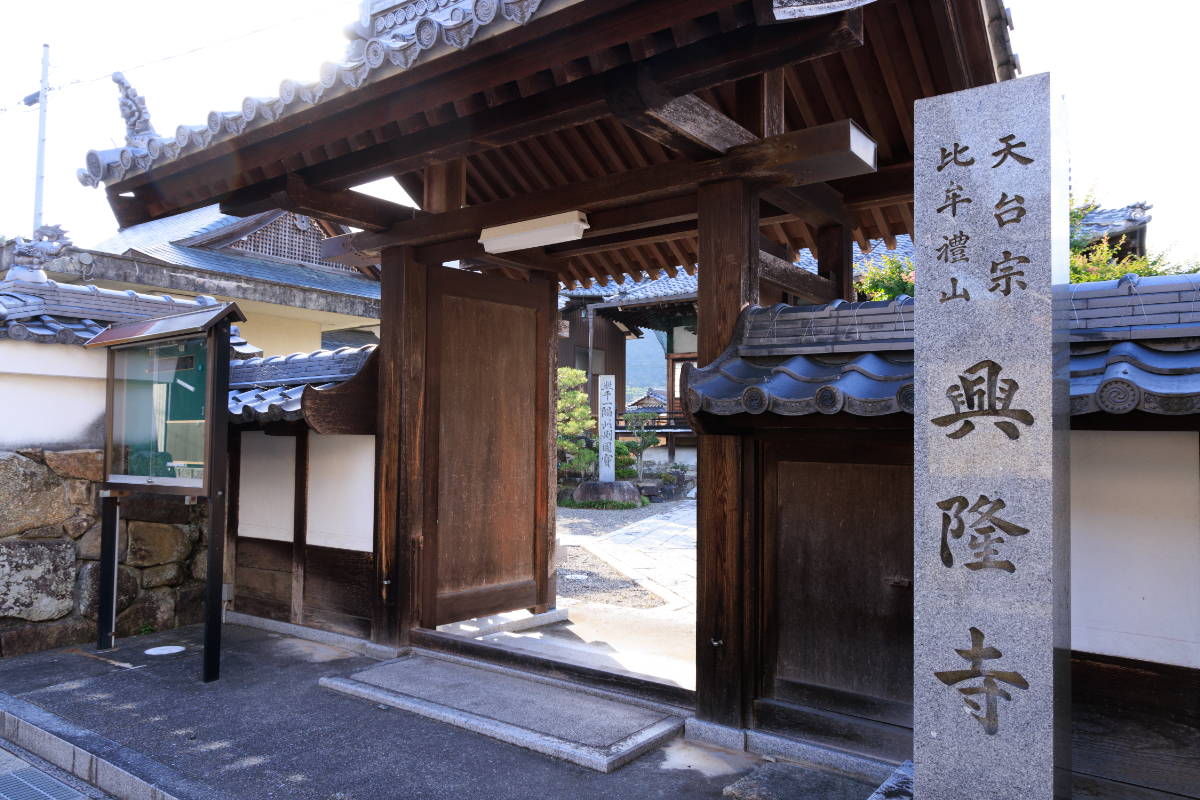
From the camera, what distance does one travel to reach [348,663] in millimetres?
6332

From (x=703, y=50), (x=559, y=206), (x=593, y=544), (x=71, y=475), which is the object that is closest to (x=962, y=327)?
(x=703, y=50)

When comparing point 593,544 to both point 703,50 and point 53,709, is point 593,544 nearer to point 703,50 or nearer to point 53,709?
point 53,709

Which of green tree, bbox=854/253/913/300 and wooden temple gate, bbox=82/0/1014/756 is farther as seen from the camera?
green tree, bbox=854/253/913/300

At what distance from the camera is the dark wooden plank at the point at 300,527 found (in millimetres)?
7352

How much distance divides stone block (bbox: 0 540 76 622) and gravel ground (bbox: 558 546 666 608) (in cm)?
500

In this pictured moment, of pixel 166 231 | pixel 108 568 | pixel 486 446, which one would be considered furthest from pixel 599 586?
pixel 166 231

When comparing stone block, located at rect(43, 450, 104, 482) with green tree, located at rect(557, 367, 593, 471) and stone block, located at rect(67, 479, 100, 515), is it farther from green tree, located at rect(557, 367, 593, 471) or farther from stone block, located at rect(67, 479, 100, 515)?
green tree, located at rect(557, 367, 593, 471)

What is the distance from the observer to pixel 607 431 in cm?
2028

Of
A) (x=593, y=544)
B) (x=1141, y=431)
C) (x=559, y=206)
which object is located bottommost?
(x=593, y=544)

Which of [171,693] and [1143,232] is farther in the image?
[1143,232]

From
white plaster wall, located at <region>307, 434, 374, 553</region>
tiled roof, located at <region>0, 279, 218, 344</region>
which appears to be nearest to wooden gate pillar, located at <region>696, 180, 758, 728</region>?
white plaster wall, located at <region>307, 434, 374, 553</region>

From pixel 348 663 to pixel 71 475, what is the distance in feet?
10.1

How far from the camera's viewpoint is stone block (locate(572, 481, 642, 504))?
65.1ft

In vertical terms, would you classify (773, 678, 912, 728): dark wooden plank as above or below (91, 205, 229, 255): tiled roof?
below
